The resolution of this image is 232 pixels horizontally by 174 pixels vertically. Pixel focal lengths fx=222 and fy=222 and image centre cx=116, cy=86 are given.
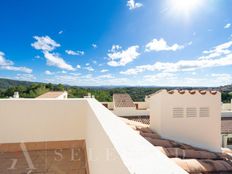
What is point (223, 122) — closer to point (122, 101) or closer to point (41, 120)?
point (122, 101)

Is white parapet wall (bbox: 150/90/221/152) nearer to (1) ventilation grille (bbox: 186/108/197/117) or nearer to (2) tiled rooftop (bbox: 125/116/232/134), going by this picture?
(1) ventilation grille (bbox: 186/108/197/117)

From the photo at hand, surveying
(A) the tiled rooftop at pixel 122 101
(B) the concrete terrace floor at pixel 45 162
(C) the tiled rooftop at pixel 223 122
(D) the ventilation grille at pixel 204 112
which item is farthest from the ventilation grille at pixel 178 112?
(A) the tiled rooftop at pixel 122 101

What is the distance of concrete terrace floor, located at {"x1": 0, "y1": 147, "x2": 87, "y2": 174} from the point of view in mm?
3686

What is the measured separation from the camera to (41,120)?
15.1 ft

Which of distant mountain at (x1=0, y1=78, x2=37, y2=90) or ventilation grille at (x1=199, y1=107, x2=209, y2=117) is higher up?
distant mountain at (x1=0, y1=78, x2=37, y2=90)

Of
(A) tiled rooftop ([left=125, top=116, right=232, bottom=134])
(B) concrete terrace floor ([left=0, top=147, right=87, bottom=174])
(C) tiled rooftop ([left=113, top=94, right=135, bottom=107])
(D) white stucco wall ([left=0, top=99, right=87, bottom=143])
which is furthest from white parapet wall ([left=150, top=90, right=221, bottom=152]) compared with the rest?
(C) tiled rooftop ([left=113, top=94, right=135, bottom=107])

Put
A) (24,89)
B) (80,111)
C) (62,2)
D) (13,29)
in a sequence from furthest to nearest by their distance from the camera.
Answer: (24,89)
(13,29)
(62,2)
(80,111)

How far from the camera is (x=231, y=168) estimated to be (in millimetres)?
3299

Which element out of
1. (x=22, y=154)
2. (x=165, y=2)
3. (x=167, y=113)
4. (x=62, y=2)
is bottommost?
(x=22, y=154)

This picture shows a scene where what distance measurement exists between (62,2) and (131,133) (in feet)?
45.3

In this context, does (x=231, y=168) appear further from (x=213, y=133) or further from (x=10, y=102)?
(x=10, y=102)

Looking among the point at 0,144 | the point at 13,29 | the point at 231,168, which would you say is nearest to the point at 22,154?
the point at 0,144

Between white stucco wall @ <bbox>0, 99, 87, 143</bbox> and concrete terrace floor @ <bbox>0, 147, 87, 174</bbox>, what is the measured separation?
31 centimetres

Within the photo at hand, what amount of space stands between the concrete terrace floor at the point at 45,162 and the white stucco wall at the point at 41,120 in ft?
1.01
